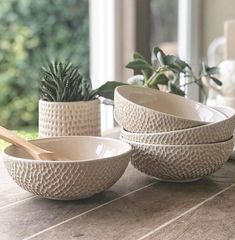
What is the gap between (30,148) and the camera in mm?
864

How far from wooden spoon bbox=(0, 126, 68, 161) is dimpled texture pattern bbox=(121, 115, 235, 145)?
149 mm

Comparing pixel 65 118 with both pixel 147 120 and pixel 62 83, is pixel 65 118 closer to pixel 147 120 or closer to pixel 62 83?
pixel 62 83

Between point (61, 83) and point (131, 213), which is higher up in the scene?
point (61, 83)

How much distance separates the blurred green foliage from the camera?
2.97m

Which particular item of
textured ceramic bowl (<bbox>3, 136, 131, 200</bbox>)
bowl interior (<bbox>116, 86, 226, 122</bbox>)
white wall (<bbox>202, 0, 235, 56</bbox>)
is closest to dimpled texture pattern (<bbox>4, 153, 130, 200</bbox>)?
textured ceramic bowl (<bbox>3, 136, 131, 200</bbox>)

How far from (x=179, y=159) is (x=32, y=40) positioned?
2320 millimetres

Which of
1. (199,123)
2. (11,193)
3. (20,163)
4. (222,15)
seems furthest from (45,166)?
(222,15)

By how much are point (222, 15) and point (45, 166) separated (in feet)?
7.39

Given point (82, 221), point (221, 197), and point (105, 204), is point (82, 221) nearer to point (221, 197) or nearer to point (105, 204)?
point (105, 204)

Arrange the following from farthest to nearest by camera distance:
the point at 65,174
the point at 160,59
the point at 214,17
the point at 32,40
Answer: the point at 32,40 < the point at 214,17 < the point at 160,59 < the point at 65,174

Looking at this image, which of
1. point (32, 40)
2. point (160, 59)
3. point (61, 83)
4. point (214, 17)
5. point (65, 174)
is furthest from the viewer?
point (32, 40)

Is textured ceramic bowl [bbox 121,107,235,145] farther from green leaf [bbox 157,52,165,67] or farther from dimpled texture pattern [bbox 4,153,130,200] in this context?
green leaf [bbox 157,52,165,67]

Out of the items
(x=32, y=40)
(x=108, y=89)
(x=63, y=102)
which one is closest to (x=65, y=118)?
(x=63, y=102)

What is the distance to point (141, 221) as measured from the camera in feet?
2.47
